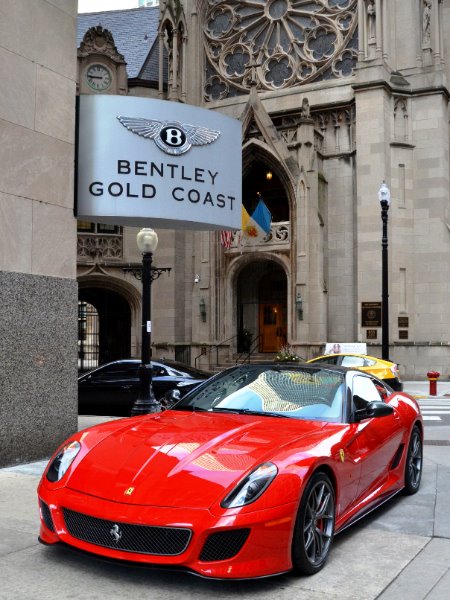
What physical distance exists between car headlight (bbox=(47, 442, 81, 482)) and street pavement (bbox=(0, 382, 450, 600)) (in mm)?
495

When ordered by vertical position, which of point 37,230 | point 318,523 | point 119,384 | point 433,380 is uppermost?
point 37,230

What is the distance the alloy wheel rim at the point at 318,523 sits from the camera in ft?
14.6

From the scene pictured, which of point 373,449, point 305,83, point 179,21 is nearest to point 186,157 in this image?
point 373,449

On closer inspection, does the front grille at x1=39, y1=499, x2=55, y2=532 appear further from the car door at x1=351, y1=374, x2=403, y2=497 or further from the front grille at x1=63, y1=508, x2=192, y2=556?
the car door at x1=351, y1=374, x2=403, y2=497

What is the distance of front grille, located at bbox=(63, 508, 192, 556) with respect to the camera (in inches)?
157

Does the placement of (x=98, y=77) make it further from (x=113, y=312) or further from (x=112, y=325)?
(x=112, y=325)

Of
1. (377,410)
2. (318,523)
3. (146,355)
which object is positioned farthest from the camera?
(146,355)

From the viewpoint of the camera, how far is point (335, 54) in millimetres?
29531

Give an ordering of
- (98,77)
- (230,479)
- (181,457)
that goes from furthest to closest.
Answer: (98,77) < (181,457) < (230,479)

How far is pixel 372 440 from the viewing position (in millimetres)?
5766

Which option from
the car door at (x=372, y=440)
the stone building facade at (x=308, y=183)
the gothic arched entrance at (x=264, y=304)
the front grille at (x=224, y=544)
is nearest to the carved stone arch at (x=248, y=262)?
the stone building facade at (x=308, y=183)

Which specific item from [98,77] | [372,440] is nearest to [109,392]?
[372,440]

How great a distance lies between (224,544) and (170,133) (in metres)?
6.96

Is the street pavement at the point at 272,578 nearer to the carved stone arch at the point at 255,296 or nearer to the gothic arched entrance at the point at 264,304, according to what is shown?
the carved stone arch at the point at 255,296
